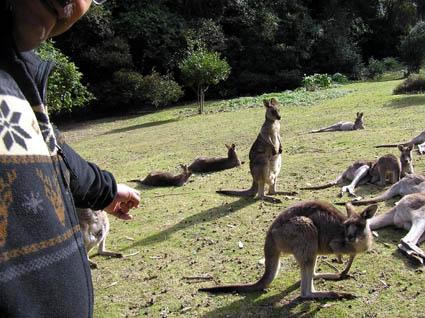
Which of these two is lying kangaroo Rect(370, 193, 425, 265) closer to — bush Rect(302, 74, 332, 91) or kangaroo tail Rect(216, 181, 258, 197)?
kangaroo tail Rect(216, 181, 258, 197)

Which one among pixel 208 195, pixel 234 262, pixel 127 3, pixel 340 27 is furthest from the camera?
pixel 340 27

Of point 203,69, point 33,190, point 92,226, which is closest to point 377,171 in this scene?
point 92,226

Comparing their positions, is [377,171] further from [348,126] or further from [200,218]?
[348,126]

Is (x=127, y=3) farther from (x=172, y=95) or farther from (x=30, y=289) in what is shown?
(x=30, y=289)

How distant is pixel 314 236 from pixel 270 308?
1.81ft

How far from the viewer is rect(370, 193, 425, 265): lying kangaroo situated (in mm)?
3902

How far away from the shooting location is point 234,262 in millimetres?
4211

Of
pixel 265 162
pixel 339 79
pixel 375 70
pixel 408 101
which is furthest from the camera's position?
pixel 375 70

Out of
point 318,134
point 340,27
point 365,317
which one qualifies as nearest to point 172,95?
point 318,134

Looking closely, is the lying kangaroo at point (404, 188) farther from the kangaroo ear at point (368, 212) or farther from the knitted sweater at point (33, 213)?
the knitted sweater at point (33, 213)

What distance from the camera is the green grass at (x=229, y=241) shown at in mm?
3438

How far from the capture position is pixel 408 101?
43.1 feet

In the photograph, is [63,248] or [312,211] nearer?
[63,248]

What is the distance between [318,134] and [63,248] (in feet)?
31.0
